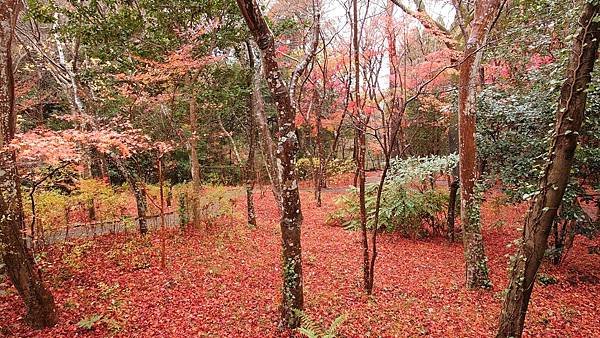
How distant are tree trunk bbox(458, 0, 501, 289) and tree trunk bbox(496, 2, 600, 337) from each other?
321cm

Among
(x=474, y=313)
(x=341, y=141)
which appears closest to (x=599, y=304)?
(x=474, y=313)

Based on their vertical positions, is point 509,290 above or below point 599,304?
above

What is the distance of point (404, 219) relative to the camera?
1078cm

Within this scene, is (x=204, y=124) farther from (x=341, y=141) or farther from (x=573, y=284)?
(x=573, y=284)

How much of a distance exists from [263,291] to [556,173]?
17.0 ft

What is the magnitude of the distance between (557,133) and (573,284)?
6014 millimetres

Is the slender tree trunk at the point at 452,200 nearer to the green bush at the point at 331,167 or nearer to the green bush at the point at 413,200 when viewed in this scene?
the green bush at the point at 413,200

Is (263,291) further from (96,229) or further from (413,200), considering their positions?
(96,229)

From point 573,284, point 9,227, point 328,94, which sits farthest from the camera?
point 328,94

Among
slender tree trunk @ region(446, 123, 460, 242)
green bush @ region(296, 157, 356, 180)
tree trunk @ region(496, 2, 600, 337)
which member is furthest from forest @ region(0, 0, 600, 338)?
green bush @ region(296, 157, 356, 180)

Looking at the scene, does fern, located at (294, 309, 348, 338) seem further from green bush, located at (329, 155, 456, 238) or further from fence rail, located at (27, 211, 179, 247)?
fence rail, located at (27, 211, 179, 247)

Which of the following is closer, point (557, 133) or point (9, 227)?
point (557, 133)

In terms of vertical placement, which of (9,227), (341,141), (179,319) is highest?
(341,141)

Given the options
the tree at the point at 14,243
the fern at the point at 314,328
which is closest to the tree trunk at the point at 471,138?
the fern at the point at 314,328
